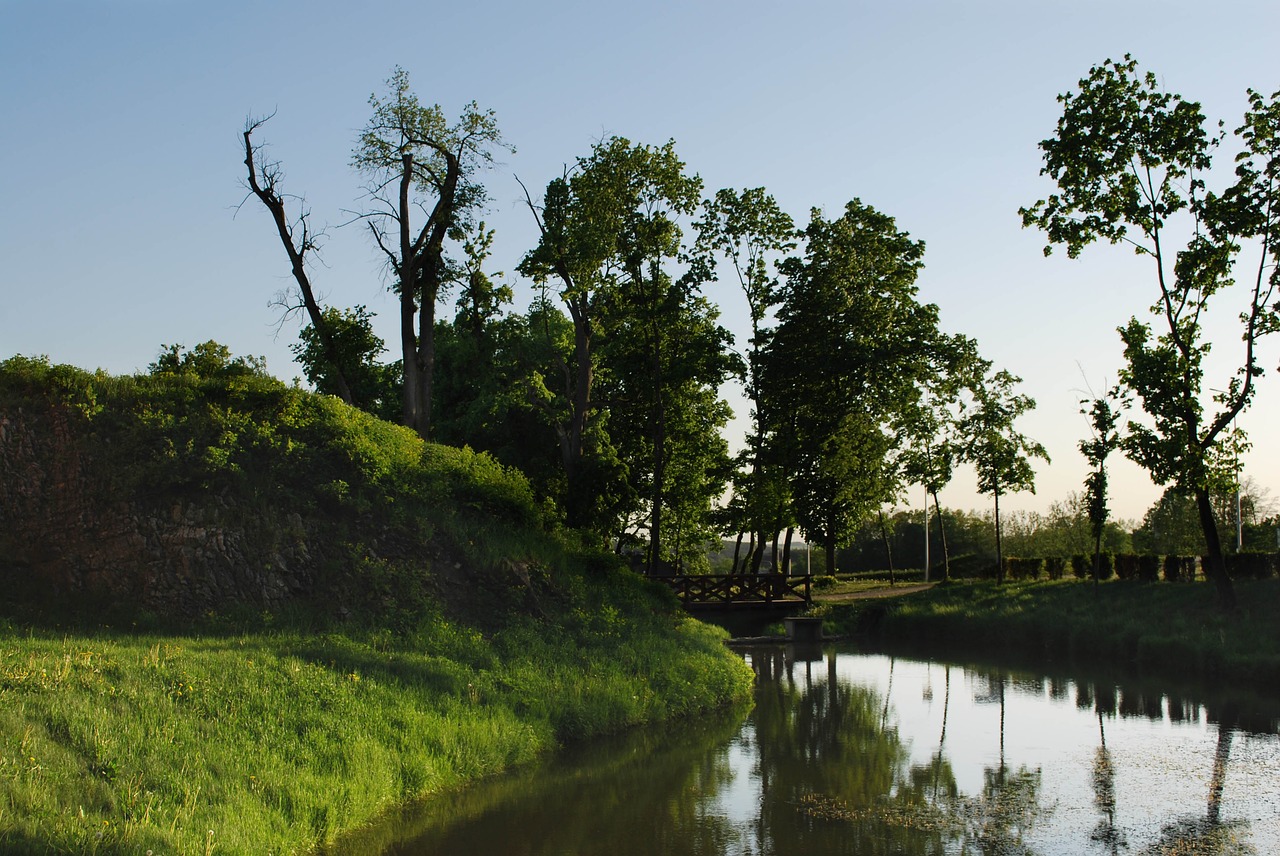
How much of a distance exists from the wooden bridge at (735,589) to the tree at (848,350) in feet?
12.6

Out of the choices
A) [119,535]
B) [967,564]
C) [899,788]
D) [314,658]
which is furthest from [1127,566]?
[119,535]

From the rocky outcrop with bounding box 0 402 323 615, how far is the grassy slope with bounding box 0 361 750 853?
0.26m

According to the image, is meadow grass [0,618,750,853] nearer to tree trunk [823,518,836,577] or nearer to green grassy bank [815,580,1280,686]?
green grassy bank [815,580,1280,686]

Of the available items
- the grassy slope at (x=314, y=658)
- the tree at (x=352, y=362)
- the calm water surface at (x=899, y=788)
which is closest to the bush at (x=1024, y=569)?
the calm water surface at (x=899, y=788)

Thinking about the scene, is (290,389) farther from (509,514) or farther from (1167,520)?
(1167,520)

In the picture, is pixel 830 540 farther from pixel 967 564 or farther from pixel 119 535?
pixel 119 535

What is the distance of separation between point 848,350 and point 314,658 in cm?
2935

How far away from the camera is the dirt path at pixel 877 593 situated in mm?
48394

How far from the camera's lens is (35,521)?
63.3ft

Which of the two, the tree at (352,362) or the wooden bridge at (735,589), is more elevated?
the tree at (352,362)

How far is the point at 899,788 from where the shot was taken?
14766 millimetres

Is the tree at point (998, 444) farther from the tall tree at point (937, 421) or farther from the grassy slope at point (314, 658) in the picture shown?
the grassy slope at point (314, 658)

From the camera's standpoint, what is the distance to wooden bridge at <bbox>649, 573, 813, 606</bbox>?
3931cm

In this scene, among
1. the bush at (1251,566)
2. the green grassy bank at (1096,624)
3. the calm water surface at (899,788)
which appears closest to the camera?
the calm water surface at (899,788)
